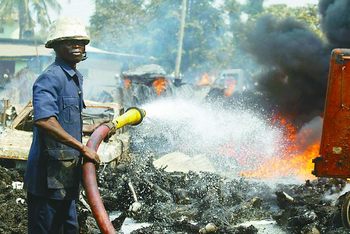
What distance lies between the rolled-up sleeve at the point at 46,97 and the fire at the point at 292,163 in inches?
320

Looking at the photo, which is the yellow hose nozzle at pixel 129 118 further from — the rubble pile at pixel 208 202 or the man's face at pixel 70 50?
the rubble pile at pixel 208 202

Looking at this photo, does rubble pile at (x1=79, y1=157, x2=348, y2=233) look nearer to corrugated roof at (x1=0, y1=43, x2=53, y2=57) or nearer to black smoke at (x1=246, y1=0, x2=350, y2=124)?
black smoke at (x1=246, y1=0, x2=350, y2=124)

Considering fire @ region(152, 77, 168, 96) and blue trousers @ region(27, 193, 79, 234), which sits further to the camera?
fire @ region(152, 77, 168, 96)

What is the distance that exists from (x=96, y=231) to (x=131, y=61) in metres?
36.7

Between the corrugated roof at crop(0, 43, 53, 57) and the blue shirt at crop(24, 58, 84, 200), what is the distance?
95.3ft

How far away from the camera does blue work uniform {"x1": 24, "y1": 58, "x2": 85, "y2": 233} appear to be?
11.0 feet

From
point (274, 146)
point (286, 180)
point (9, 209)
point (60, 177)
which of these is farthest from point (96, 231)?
point (274, 146)

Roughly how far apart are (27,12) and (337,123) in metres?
41.8

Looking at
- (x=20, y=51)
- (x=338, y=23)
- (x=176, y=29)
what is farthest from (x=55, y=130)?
(x=176, y=29)

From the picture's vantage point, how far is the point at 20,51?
1308 inches

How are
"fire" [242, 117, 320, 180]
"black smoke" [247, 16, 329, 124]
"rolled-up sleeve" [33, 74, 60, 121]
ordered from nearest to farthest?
1. "rolled-up sleeve" [33, 74, 60, 121]
2. "fire" [242, 117, 320, 180]
3. "black smoke" [247, 16, 329, 124]

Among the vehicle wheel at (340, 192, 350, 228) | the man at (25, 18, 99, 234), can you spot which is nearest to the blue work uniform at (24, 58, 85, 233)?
the man at (25, 18, 99, 234)

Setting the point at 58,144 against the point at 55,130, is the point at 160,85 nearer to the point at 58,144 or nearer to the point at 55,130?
the point at 58,144

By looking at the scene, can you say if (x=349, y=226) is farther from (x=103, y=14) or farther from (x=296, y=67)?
(x=103, y=14)
